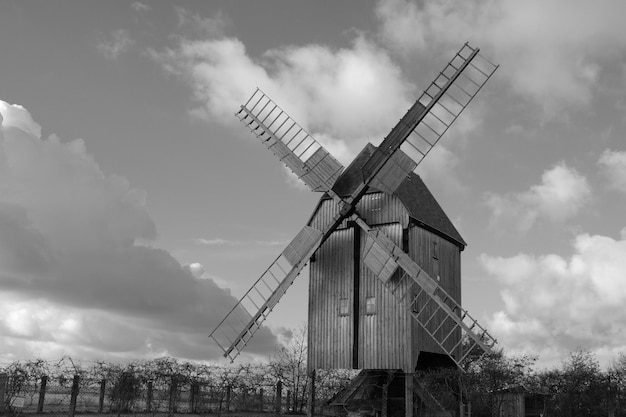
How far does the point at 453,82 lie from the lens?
29.6m

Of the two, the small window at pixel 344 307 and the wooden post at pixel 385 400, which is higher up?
the small window at pixel 344 307

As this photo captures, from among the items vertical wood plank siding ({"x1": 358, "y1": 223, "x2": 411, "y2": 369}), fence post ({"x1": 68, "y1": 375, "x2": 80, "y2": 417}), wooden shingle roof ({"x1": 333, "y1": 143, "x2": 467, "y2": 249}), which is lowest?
fence post ({"x1": 68, "y1": 375, "x2": 80, "y2": 417})

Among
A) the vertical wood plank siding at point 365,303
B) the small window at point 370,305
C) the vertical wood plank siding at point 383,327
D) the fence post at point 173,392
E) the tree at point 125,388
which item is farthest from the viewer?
the small window at point 370,305

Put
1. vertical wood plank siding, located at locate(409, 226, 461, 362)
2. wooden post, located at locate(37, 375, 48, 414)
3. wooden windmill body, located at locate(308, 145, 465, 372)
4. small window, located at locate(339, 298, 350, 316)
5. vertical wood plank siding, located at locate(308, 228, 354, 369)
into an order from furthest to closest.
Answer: small window, located at locate(339, 298, 350, 316) → vertical wood plank siding, located at locate(308, 228, 354, 369) → vertical wood plank siding, located at locate(409, 226, 461, 362) → wooden windmill body, located at locate(308, 145, 465, 372) → wooden post, located at locate(37, 375, 48, 414)

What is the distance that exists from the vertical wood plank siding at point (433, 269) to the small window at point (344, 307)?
9.40 ft

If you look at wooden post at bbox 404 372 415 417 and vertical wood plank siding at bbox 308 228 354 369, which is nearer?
wooden post at bbox 404 372 415 417

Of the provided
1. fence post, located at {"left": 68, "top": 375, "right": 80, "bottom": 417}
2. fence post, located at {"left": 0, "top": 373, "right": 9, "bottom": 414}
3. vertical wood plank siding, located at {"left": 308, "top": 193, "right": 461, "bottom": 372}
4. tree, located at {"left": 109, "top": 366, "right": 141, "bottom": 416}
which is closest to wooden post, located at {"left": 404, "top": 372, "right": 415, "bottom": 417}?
vertical wood plank siding, located at {"left": 308, "top": 193, "right": 461, "bottom": 372}

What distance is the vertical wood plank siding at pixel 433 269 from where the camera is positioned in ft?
93.8

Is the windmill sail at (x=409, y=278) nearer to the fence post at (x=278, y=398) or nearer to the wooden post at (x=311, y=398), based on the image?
the wooden post at (x=311, y=398)

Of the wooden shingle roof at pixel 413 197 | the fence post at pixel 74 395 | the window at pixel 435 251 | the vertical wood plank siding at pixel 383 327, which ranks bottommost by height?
the fence post at pixel 74 395

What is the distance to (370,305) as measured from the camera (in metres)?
28.9

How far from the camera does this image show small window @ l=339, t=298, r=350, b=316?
2931cm

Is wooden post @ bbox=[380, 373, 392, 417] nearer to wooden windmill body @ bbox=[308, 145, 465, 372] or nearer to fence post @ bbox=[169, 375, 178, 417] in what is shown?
wooden windmill body @ bbox=[308, 145, 465, 372]

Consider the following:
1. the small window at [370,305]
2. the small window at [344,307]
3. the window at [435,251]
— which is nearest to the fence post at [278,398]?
the small window at [344,307]
